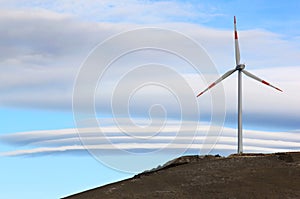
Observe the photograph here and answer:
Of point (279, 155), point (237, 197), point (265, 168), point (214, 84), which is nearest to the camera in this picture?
point (237, 197)

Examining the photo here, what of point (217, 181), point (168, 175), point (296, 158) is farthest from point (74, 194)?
point (296, 158)

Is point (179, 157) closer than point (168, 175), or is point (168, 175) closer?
point (168, 175)

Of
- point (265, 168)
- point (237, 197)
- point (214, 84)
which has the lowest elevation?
point (237, 197)

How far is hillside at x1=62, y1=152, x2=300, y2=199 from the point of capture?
179 feet

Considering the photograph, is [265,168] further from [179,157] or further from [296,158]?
[179,157]

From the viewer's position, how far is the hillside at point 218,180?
54500mm

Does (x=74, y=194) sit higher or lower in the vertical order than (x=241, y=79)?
lower

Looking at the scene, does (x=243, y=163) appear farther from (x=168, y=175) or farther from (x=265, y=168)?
(x=168, y=175)

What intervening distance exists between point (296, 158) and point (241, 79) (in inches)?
625

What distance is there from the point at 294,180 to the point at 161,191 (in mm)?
12527

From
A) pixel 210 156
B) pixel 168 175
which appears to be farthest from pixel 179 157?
pixel 168 175

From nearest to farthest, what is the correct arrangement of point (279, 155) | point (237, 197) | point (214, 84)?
point (237, 197), point (279, 155), point (214, 84)

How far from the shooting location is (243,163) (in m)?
62.5

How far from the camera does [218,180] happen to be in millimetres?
57656
